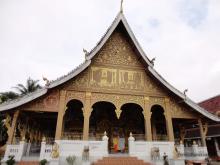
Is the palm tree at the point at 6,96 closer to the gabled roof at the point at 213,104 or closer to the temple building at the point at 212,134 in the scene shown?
the temple building at the point at 212,134

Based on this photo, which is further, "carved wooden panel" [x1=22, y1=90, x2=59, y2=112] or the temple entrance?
the temple entrance

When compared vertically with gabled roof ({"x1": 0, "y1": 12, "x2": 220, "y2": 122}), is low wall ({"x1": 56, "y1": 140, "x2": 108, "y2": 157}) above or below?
below

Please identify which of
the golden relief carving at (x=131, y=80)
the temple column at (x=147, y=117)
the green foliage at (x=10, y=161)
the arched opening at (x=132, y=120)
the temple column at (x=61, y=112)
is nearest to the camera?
the green foliage at (x=10, y=161)

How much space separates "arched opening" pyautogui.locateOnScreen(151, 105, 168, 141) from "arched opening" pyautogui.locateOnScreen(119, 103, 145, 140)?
2.69 feet

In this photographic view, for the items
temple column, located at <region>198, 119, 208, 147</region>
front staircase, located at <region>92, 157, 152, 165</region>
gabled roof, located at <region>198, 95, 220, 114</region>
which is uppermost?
gabled roof, located at <region>198, 95, 220, 114</region>

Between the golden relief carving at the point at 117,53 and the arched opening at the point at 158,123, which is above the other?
the golden relief carving at the point at 117,53

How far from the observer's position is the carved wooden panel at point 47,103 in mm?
10393

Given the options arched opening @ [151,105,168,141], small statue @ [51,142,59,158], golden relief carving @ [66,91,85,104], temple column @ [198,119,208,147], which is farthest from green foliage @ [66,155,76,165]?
temple column @ [198,119,208,147]

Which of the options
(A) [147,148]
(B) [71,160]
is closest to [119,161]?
(A) [147,148]

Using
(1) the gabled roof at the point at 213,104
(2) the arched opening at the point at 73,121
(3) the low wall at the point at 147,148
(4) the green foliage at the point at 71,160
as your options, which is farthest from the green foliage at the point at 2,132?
(1) the gabled roof at the point at 213,104

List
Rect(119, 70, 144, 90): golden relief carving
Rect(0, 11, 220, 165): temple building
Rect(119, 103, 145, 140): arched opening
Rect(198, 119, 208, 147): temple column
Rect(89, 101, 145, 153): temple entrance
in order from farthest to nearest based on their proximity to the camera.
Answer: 1. Rect(119, 103, 145, 140): arched opening
2. Rect(89, 101, 145, 153): temple entrance
3. Rect(198, 119, 208, 147): temple column
4. Rect(119, 70, 144, 90): golden relief carving
5. Rect(0, 11, 220, 165): temple building

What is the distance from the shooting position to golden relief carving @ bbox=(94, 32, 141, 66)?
12.3 m

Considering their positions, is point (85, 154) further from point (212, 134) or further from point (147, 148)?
point (212, 134)

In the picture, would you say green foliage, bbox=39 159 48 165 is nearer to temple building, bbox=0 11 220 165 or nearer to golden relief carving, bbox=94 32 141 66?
temple building, bbox=0 11 220 165
